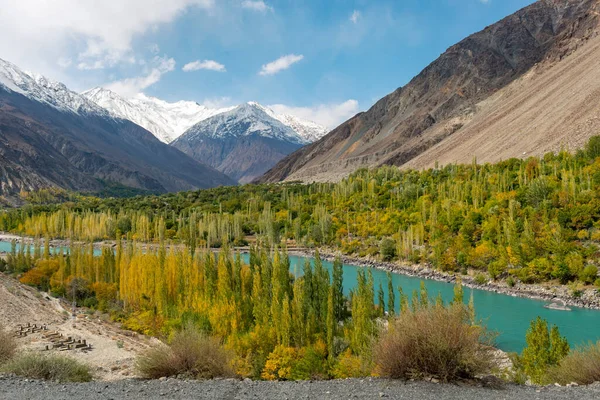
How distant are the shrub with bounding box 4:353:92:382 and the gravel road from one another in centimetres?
147

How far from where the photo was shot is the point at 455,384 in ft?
31.6

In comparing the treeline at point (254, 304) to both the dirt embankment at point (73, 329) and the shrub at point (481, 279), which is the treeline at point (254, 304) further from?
the shrub at point (481, 279)

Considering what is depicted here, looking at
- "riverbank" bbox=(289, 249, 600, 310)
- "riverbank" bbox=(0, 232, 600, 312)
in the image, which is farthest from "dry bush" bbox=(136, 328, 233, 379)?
"riverbank" bbox=(289, 249, 600, 310)

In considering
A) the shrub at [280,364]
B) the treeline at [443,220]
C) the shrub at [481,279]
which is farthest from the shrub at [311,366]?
the shrub at [481,279]

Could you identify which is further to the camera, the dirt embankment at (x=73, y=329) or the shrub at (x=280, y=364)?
the dirt embankment at (x=73, y=329)

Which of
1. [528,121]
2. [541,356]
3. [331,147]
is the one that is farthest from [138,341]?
[331,147]

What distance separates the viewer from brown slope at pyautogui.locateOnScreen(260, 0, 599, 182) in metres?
125

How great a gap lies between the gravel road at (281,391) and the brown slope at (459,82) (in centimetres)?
11662

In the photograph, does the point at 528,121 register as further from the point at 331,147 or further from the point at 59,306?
the point at 331,147

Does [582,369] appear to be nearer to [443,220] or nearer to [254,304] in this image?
[254,304]

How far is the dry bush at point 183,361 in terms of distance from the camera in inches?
468

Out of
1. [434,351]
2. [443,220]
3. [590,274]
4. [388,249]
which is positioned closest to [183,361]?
[434,351]

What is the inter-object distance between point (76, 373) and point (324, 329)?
11039 millimetres

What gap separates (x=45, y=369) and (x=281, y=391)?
6.69m
